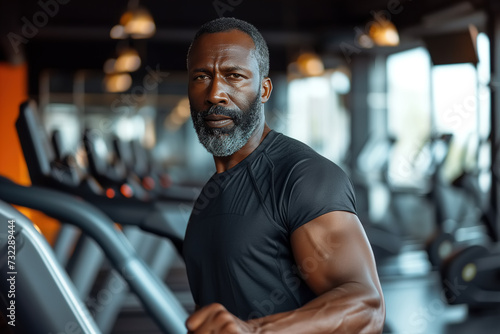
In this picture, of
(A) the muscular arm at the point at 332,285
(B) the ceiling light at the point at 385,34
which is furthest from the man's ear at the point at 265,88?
(B) the ceiling light at the point at 385,34

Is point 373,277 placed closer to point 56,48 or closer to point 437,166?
point 437,166

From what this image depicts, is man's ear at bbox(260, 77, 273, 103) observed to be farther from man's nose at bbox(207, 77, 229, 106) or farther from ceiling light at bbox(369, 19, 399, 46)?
ceiling light at bbox(369, 19, 399, 46)

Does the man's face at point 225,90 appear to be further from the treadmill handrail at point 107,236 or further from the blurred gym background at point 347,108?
the blurred gym background at point 347,108

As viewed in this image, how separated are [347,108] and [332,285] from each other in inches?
367

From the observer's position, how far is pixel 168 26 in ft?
31.6

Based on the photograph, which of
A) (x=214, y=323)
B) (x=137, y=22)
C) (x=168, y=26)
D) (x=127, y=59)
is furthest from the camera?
(x=168, y=26)

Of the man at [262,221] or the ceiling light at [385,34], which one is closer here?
the man at [262,221]

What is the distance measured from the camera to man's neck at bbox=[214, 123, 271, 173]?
3.76ft

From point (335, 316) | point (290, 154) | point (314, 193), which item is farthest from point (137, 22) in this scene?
point (335, 316)

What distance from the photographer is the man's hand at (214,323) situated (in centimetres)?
76

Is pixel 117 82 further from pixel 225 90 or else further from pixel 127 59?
pixel 225 90

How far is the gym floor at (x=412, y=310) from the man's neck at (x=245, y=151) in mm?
2481

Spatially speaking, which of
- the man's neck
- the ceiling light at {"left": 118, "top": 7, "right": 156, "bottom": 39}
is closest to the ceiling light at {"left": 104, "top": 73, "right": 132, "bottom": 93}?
the ceiling light at {"left": 118, "top": 7, "right": 156, "bottom": 39}

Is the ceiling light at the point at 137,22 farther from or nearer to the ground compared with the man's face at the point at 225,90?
farther from the ground
